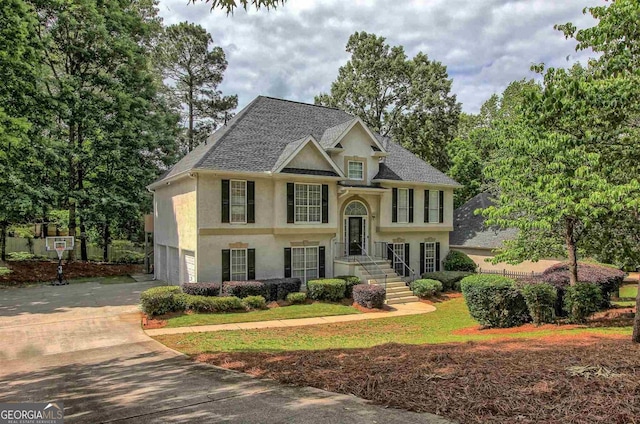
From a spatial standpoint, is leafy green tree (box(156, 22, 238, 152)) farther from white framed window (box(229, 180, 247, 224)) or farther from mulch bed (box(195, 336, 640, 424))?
mulch bed (box(195, 336, 640, 424))

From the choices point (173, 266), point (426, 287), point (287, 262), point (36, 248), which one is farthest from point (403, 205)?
point (36, 248)

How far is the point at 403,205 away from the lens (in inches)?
946

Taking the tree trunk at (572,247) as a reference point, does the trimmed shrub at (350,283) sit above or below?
below

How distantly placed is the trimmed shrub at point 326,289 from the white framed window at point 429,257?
27.7 ft

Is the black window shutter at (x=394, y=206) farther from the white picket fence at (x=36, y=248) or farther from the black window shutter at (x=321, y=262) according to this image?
the white picket fence at (x=36, y=248)

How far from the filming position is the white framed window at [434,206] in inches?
990

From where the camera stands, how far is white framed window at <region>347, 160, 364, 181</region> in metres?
22.3

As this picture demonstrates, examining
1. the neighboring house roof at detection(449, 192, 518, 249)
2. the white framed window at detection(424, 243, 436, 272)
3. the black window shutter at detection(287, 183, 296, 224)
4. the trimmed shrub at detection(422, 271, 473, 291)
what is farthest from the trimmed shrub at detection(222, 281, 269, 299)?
the neighboring house roof at detection(449, 192, 518, 249)

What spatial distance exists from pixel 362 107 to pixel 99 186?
23.8m

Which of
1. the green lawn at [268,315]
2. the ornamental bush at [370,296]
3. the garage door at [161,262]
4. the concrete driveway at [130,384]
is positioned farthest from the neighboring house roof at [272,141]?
the concrete driveway at [130,384]

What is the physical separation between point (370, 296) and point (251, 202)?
23.2ft

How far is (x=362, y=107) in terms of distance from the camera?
38.1m

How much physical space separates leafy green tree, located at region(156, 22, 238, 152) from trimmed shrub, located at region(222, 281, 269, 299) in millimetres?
25614

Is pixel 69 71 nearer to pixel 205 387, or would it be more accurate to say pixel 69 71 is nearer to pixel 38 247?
pixel 38 247
